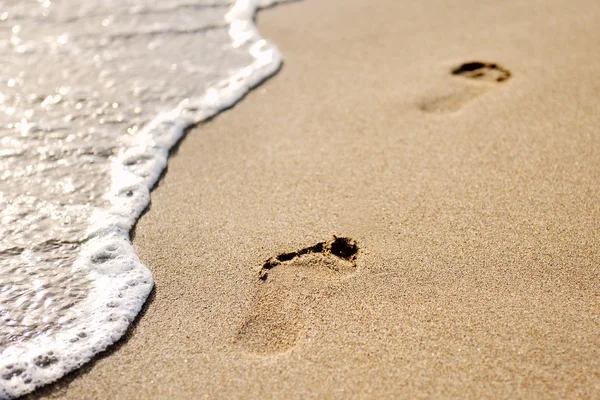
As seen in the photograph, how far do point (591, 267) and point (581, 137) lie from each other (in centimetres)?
75

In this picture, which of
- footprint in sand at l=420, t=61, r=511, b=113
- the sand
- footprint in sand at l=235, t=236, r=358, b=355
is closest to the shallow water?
the sand

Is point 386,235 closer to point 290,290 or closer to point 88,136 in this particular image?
point 290,290

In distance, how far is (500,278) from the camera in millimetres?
1832

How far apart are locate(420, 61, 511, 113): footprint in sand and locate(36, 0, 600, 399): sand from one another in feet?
0.03

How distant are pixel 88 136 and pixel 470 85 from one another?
1.69 metres

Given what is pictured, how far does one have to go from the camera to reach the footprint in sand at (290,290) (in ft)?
5.63

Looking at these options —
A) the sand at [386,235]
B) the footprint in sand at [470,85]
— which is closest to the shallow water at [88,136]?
the sand at [386,235]

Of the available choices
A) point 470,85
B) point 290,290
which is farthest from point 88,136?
point 470,85

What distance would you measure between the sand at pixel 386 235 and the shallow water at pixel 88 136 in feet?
0.35

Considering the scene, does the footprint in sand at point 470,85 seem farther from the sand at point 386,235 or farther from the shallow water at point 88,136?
the shallow water at point 88,136

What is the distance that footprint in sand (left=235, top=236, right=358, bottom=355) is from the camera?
171 centimetres

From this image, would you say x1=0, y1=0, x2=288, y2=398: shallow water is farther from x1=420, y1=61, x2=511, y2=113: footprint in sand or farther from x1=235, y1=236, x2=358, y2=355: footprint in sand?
x1=420, y1=61, x2=511, y2=113: footprint in sand

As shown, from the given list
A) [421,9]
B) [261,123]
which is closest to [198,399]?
[261,123]

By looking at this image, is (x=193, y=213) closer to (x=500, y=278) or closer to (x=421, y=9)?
(x=500, y=278)
